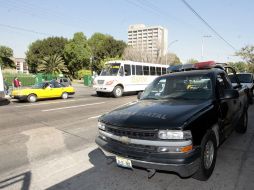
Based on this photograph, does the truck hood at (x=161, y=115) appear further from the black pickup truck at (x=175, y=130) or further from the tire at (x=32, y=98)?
the tire at (x=32, y=98)

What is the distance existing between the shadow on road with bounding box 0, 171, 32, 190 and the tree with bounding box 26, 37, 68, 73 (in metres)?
62.4

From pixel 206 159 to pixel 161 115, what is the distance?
104 cm

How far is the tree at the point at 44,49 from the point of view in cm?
6362

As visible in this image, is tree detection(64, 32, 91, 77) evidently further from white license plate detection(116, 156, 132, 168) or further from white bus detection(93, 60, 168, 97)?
white license plate detection(116, 156, 132, 168)

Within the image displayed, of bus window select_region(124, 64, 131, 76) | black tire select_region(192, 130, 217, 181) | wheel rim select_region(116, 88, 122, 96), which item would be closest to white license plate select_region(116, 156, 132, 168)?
black tire select_region(192, 130, 217, 181)

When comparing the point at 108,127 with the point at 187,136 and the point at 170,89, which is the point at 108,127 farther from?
the point at 170,89

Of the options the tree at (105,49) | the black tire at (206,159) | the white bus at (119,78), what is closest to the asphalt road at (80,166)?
the black tire at (206,159)

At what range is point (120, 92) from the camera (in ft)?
62.8

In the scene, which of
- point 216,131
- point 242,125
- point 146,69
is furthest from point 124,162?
point 146,69

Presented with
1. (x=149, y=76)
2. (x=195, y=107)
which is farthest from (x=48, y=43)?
(x=195, y=107)

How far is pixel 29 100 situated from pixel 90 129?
32.7 ft

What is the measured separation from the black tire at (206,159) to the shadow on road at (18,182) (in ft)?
9.00

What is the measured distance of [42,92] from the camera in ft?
55.6

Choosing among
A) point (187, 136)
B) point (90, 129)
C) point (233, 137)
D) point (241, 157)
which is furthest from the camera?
point (90, 129)
